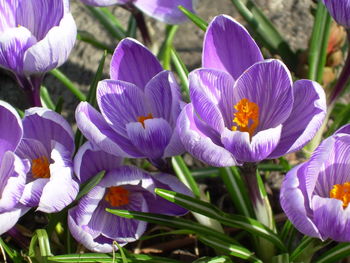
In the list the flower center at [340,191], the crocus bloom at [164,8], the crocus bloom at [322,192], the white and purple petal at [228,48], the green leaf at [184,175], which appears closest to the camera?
the crocus bloom at [322,192]

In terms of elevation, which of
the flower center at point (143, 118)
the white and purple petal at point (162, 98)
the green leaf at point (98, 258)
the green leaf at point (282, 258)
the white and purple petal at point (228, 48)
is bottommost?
the green leaf at point (98, 258)

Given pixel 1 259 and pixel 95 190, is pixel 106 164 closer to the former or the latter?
pixel 95 190

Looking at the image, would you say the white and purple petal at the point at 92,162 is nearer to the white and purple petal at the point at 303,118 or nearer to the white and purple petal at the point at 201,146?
the white and purple petal at the point at 201,146

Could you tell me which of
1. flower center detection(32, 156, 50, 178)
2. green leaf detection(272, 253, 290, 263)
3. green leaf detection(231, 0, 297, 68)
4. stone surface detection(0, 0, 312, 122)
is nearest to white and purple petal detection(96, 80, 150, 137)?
flower center detection(32, 156, 50, 178)

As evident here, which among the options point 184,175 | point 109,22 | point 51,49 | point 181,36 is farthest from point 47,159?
point 181,36

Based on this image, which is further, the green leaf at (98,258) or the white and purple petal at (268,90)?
the green leaf at (98,258)

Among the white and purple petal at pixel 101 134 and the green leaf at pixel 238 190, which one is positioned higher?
the white and purple petal at pixel 101 134

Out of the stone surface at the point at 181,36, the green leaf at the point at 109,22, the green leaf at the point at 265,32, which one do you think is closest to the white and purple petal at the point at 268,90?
the green leaf at the point at 265,32
